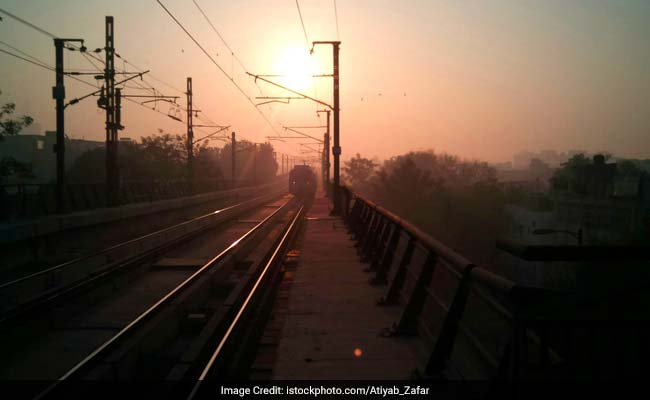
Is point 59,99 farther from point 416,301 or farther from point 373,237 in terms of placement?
point 416,301

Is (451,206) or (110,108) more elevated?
(110,108)

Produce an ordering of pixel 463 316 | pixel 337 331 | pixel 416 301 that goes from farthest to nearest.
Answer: pixel 337 331, pixel 416 301, pixel 463 316

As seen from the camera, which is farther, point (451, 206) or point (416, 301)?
point (451, 206)

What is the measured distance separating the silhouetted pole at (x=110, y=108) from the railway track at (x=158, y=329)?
57.5ft

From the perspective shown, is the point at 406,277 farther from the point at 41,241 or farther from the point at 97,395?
the point at 41,241

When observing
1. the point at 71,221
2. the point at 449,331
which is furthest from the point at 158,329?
the point at 71,221

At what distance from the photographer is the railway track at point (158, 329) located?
647cm

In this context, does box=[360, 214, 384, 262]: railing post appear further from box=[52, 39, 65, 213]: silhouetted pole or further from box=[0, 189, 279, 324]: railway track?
box=[52, 39, 65, 213]: silhouetted pole

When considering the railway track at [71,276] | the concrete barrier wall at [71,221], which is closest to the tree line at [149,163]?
the concrete barrier wall at [71,221]

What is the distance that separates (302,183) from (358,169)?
8987cm

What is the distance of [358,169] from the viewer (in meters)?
148

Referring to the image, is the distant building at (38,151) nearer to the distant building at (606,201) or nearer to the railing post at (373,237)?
the distant building at (606,201)

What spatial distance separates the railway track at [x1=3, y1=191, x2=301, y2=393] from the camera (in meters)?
6.47

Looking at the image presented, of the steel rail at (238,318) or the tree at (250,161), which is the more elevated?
the tree at (250,161)
